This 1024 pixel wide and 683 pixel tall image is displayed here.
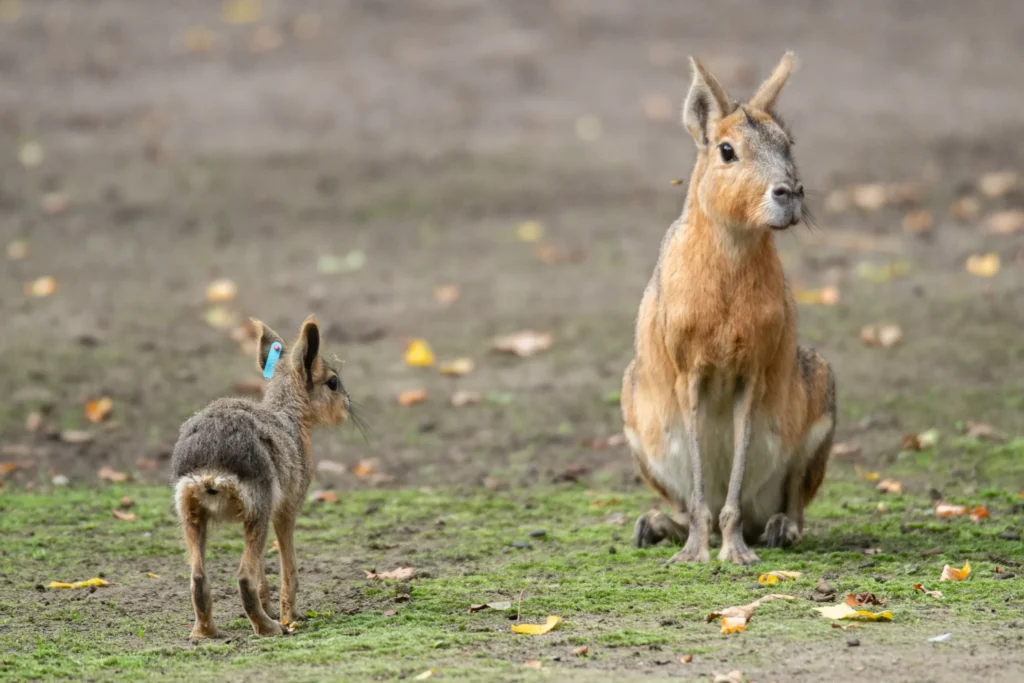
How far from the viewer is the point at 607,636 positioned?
16.2 ft

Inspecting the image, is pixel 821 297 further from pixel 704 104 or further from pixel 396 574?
pixel 396 574

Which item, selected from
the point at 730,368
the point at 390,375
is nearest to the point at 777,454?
the point at 730,368

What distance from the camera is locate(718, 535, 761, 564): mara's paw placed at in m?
5.98

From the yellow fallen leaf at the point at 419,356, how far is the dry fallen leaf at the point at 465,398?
48cm

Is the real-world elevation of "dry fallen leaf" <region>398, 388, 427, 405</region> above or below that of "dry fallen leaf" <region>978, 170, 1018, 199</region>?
below

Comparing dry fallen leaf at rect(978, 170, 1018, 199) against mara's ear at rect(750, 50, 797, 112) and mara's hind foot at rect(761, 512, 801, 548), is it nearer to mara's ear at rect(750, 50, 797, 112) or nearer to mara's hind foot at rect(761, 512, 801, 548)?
mara's ear at rect(750, 50, 797, 112)

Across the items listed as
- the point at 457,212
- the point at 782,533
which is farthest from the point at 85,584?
the point at 457,212

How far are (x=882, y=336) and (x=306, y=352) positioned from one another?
4.77 meters

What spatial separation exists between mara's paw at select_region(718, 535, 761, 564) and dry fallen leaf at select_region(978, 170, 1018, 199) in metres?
7.03

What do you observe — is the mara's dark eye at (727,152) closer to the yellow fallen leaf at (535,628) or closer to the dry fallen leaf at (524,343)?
the yellow fallen leaf at (535,628)

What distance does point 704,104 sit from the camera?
20.0ft

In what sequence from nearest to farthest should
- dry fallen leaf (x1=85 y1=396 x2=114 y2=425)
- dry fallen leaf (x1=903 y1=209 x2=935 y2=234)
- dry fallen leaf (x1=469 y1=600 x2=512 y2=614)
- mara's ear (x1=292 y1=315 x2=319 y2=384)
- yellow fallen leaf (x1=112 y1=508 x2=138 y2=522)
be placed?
dry fallen leaf (x1=469 y1=600 x2=512 y2=614), mara's ear (x1=292 y1=315 x2=319 y2=384), yellow fallen leaf (x1=112 y1=508 x2=138 y2=522), dry fallen leaf (x1=85 y1=396 x2=114 y2=425), dry fallen leaf (x1=903 y1=209 x2=935 y2=234)

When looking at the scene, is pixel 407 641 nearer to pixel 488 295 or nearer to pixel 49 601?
pixel 49 601

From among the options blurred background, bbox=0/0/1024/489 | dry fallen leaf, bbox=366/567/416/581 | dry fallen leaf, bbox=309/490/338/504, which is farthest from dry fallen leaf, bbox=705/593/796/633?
dry fallen leaf, bbox=309/490/338/504
